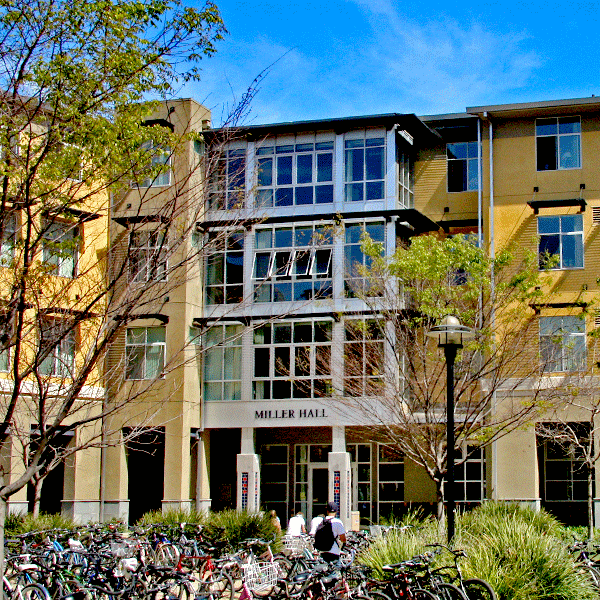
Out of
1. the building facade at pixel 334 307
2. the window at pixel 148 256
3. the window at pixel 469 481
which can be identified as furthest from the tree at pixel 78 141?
the window at pixel 469 481

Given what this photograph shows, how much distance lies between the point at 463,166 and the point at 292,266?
27.6 feet

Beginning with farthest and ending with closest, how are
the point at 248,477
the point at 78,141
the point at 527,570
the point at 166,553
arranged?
1. the point at 248,477
2. the point at 166,553
3. the point at 527,570
4. the point at 78,141

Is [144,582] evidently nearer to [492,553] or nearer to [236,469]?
[492,553]

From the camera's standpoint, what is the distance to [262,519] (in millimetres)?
22906

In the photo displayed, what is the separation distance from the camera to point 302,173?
36.1 meters

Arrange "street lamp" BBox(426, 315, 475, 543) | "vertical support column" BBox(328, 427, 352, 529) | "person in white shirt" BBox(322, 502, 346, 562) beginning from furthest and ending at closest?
"vertical support column" BBox(328, 427, 352, 529) < "person in white shirt" BBox(322, 502, 346, 562) < "street lamp" BBox(426, 315, 475, 543)

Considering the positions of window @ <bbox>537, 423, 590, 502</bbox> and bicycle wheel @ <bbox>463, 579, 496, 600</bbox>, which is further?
window @ <bbox>537, 423, 590, 502</bbox>

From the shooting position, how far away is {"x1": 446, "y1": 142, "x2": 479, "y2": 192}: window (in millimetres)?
37625

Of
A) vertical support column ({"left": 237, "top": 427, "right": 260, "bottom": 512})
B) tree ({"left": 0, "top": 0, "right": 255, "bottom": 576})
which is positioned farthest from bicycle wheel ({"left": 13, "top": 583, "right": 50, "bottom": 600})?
vertical support column ({"left": 237, "top": 427, "right": 260, "bottom": 512})

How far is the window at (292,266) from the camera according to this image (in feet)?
114

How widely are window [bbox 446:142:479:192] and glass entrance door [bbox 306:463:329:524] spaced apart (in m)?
11.9

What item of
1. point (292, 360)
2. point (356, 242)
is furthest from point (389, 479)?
point (356, 242)

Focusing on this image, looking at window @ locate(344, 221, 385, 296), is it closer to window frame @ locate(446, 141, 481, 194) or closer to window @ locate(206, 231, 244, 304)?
window @ locate(206, 231, 244, 304)

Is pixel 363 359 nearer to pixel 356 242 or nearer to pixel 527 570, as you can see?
pixel 356 242
